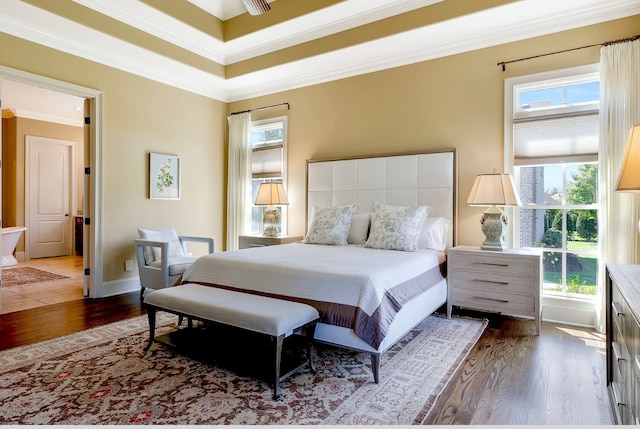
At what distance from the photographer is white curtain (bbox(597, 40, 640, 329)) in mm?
3064

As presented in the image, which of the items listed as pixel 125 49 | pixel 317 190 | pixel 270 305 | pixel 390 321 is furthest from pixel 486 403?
pixel 125 49

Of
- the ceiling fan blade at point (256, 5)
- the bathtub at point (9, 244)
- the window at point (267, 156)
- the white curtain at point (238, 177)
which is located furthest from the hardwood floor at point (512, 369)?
the bathtub at point (9, 244)

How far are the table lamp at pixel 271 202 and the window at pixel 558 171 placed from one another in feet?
8.95

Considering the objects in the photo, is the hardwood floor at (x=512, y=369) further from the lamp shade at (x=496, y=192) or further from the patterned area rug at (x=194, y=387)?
the lamp shade at (x=496, y=192)

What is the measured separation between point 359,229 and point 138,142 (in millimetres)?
2970

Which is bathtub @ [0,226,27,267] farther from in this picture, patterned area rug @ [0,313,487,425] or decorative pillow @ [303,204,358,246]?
decorative pillow @ [303,204,358,246]

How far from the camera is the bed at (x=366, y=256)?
7.77 feet

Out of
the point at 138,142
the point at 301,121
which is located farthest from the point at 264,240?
the point at 138,142

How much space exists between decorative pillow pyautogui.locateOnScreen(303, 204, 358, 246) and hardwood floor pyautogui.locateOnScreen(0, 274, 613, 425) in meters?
1.44

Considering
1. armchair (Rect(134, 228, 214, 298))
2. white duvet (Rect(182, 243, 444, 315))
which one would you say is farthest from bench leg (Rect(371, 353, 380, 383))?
armchair (Rect(134, 228, 214, 298))

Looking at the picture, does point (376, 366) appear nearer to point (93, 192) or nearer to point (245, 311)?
point (245, 311)

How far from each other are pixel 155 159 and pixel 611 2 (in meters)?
5.03

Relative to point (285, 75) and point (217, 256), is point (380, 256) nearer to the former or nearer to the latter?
point (217, 256)

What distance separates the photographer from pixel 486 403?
2.03 metres
